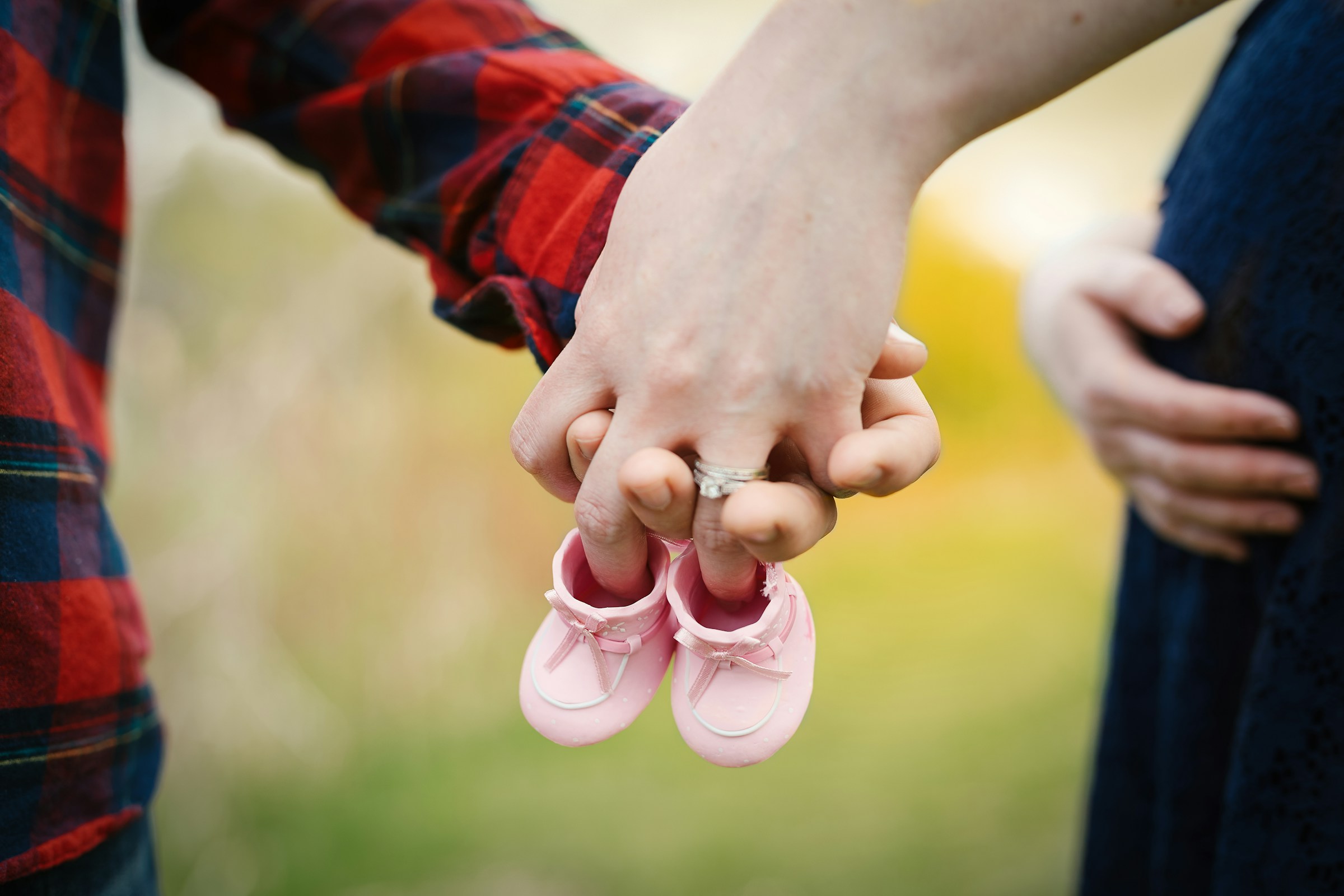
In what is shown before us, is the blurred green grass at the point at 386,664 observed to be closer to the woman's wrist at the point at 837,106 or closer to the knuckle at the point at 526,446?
the knuckle at the point at 526,446

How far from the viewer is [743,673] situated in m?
0.55

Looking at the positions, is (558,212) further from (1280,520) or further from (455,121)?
(1280,520)

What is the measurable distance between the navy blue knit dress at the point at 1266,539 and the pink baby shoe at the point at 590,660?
46 cm

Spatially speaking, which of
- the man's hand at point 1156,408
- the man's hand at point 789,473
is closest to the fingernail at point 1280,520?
the man's hand at point 1156,408

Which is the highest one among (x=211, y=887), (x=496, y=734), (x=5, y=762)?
(x=5, y=762)

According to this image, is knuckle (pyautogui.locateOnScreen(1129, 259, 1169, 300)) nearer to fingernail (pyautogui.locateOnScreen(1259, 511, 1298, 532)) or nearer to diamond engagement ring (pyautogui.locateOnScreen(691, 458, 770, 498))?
fingernail (pyautogui.locateOnScreen(1259, 511, 1298, 532))

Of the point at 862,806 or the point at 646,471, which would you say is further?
the point at 862,806

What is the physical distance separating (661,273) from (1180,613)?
0.66 metres

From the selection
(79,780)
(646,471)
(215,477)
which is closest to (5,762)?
(79,780)

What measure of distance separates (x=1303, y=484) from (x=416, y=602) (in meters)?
1.71

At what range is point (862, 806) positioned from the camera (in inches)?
73.8

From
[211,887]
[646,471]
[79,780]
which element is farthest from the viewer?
[211,887]

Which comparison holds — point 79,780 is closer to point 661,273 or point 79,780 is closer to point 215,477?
point 661,273

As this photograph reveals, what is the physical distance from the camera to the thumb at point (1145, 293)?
728 mm
